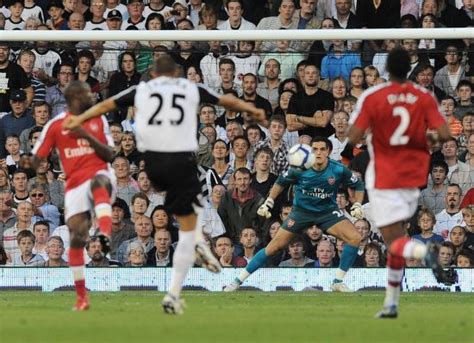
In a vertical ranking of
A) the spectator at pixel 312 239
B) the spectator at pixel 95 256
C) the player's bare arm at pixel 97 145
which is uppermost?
the player's bare arm at pixel 97 145

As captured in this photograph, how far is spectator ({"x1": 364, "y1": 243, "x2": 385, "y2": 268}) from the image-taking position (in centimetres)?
2292

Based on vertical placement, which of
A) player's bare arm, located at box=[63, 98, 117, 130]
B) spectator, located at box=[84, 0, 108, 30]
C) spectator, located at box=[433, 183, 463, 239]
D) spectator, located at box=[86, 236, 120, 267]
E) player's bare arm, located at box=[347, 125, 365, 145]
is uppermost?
spectator, located at box=[84, 0, 108, 30]

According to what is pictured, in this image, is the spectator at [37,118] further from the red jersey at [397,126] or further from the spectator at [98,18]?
the red jersey at [397,126]

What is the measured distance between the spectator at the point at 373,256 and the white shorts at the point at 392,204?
775 cm

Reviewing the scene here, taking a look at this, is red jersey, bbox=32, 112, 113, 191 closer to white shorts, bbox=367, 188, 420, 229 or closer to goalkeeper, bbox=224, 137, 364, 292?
white shorts, bbox=367, 188, 420, 229

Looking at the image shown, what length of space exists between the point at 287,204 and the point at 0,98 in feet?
15.5

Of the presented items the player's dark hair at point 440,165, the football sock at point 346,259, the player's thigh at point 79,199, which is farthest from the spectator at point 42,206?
the player's thigh at point 79,199

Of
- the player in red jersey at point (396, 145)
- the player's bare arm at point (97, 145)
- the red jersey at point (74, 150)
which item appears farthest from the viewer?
the red jersey at point (74, 150)

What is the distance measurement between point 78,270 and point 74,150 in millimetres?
1334

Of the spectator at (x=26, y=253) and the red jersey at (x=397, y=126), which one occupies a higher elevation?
the red jersey at (x=397, y=126)

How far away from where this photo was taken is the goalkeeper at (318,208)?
856 inches

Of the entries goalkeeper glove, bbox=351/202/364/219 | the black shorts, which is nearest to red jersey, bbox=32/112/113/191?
the black shorts

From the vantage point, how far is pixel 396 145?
1505 centimetres

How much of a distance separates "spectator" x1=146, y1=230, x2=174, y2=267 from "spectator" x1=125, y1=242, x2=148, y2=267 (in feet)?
0.37
